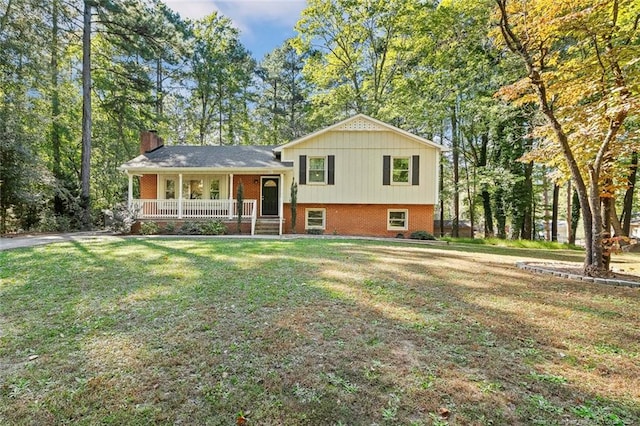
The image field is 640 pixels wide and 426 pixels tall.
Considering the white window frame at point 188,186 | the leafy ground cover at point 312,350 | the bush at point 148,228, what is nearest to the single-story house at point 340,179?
the white window frame at point 188,186

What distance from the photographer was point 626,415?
7.20 ft

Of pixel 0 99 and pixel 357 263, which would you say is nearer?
pixel 357 263

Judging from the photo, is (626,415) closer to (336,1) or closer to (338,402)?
(338,402)

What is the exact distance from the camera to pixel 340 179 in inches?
601

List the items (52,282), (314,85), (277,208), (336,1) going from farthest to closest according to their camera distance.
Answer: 1. (314,85)
2. (336,1)
3. (277,208)
4. (52,282)

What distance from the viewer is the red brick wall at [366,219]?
1538 centimetres

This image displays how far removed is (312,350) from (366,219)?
12.7 meters

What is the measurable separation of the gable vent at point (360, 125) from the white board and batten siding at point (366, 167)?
0.05 metres

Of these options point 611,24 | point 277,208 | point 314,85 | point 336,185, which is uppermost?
point 314,85

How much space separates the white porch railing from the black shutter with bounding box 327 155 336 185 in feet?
11.6

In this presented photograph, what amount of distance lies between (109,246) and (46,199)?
8734 mm

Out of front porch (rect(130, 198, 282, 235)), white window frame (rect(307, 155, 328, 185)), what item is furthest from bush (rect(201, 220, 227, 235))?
white window frame (rect(307, 155, 328, 185))

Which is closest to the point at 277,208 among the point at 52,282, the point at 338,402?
the point at 52,282

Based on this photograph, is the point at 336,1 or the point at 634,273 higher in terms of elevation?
the point at 336,1
